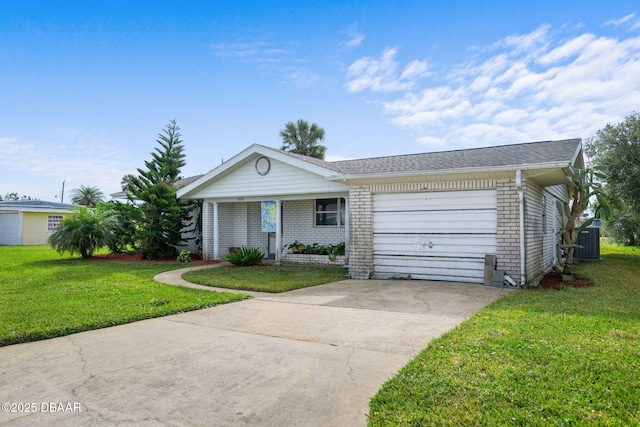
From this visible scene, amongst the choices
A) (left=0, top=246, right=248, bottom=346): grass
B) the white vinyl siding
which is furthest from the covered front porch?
(left=0, top=246, right=248, bottom=346): grass

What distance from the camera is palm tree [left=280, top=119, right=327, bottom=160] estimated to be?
95.0 feet

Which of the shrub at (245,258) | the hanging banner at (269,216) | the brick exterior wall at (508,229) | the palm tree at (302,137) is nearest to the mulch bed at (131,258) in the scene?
the shrub at (245,258)

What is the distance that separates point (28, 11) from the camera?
1130 centimetres

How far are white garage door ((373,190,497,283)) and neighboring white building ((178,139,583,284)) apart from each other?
0.08ft

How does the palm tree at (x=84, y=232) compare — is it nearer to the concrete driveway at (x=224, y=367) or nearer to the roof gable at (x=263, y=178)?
the roof gable at (x=263, y=178)

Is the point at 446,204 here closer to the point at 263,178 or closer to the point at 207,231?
the point at 263,178

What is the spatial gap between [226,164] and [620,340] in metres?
12.5

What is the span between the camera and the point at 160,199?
1584 centimetres

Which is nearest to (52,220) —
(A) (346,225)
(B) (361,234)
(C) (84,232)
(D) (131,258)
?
(C) (84,232)

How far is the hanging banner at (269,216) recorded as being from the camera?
47.6ft

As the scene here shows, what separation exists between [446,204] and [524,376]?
6568 mm

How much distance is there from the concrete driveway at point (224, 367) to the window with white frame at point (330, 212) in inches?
320

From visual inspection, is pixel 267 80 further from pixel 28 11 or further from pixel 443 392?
pixel 443 392

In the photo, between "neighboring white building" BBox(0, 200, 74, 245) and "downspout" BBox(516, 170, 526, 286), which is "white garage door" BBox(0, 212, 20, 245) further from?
"downspout" BBox(516, 170, 526, 286)
